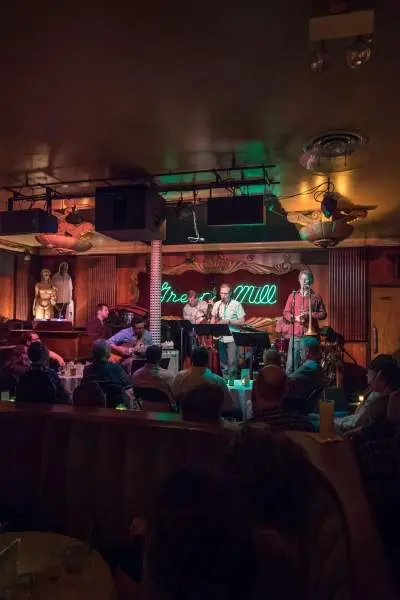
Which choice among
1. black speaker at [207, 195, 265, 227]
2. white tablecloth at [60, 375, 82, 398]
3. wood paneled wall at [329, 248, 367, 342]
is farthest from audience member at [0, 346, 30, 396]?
wood paneled wall at [329, 248, 367, 342]

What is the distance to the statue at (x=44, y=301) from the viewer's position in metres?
11.0

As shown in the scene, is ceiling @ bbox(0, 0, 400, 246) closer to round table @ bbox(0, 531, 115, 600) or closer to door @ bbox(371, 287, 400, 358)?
round table @ bbox(0, 531, 115, 600)

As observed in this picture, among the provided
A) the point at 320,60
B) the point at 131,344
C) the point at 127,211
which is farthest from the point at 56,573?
the point at 131,344

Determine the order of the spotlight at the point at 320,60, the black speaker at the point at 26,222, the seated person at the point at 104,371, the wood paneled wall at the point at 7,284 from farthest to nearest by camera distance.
A: the wood paneled wall at the point at 7,284 < the black speaker at the point at 26,222 < the seated person at the point at 104,371 < the spotlight at the point at 320,60

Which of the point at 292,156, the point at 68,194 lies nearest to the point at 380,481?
the point at 292,156

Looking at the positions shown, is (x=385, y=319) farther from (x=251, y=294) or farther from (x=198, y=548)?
(x=198, y=548)

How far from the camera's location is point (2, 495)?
8.45 ft

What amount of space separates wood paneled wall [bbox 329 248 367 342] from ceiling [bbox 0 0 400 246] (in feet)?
14.7

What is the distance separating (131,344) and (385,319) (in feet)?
15.9

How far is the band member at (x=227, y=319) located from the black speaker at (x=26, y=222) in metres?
4.50

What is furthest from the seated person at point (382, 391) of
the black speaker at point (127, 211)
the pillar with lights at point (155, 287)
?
the pillar with lights at point (155, 287)

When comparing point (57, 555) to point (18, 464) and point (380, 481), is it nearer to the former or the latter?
point (18, 464)

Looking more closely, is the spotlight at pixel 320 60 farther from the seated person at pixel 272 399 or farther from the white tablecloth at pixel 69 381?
the white tablecloth at pixel 69 381

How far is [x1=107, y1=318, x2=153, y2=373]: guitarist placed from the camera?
8.00 metres
